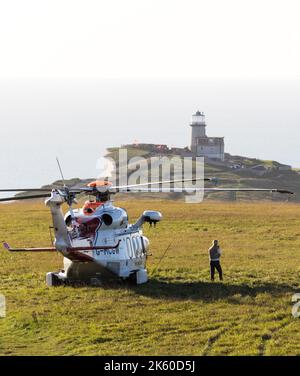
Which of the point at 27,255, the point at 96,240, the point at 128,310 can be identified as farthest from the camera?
the point at 27,255

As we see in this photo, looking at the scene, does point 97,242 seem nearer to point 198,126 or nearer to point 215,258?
point 215,258

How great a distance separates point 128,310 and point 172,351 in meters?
4.45

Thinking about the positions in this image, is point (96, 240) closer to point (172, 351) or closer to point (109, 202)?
point (109, 202)

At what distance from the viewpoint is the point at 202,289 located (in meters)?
26.1

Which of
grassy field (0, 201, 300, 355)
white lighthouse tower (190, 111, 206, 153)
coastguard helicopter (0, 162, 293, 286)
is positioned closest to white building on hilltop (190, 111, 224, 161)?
white lighthouse tower (190, 111, 206, 153)

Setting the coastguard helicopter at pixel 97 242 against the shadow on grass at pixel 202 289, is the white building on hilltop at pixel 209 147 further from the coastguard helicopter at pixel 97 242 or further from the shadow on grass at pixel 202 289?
the coastguard helicopter at pixel 97 242

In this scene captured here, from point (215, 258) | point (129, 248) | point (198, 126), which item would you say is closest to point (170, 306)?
point (129, 248)

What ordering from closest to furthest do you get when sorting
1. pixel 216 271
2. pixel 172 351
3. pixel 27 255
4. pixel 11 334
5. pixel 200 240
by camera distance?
pixel 172 351
pixel 11 334
pixel 216 271
pixel 27 255
pixel 200 240

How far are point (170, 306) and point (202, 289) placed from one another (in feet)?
8.71

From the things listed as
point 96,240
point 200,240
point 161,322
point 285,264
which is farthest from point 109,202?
point 200,240

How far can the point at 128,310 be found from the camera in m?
23.2

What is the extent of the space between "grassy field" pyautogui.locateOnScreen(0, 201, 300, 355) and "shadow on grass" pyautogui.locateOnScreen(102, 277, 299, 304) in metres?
0.03

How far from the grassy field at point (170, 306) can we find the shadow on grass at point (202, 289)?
3cm

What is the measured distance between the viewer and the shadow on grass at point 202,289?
2516 cm
